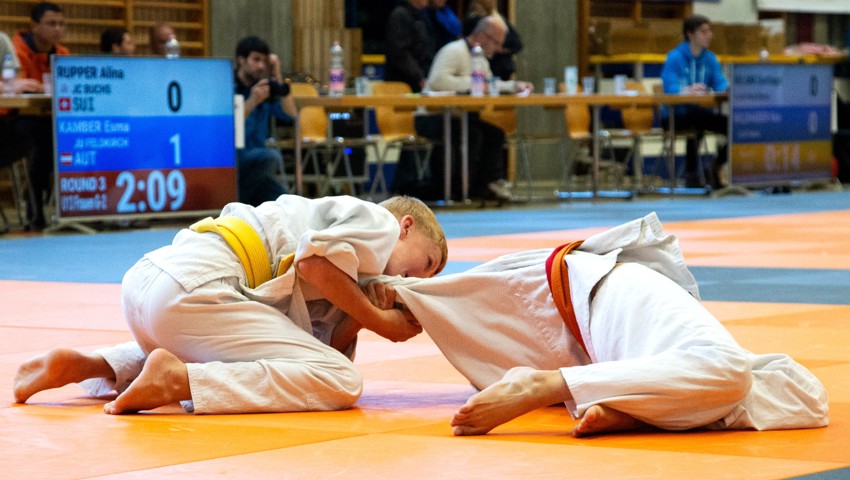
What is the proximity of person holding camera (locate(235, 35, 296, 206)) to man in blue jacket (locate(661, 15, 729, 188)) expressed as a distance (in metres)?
4.97

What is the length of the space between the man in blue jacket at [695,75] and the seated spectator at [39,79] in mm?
6299

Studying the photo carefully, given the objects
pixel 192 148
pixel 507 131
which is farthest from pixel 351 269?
pixel 507 131

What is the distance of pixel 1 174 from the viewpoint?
46.3ft

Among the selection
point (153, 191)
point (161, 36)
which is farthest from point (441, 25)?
point (153, 191)

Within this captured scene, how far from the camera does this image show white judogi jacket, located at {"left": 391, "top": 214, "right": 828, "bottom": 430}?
325cm

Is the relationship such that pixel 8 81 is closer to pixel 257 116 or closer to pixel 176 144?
pixel 176 144

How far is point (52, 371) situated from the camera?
3771mm

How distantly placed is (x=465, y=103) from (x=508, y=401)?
9447 millimetres

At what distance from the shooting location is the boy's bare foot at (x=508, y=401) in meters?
3.29

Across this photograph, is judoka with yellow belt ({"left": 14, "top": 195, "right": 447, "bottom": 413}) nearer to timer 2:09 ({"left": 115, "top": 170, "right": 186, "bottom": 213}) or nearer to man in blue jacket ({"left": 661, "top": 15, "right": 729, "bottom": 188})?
timer 2:09 ({"left": 115, "top": 170, "right": 186, "bottom": 213})

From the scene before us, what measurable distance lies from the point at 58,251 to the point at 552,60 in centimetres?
1106

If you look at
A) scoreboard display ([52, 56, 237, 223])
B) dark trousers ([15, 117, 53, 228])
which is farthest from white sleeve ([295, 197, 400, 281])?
dark trousers ([15, 117, 53, 228])

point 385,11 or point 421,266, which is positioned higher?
point 385,11

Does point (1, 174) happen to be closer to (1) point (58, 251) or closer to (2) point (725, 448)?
(1) point (58, 251)
